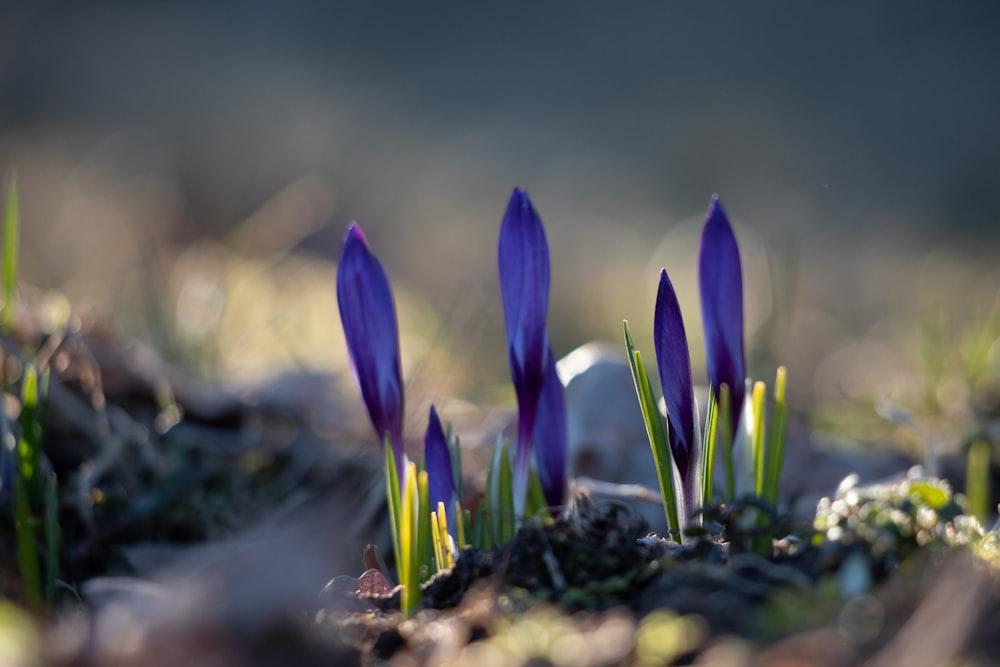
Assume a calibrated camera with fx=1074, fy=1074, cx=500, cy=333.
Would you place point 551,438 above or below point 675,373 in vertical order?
below

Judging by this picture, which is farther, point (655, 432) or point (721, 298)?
point (721, 298)

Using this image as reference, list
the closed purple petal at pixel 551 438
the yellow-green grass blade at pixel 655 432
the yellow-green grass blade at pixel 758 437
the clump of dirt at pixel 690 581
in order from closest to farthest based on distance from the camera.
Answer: the clump of dirt at pixel 690 581
the yellow-green grass blade at pixel 655 432
the yellow-green grass blade at pixel 758 437
the closed purple petal at pixel 551 438

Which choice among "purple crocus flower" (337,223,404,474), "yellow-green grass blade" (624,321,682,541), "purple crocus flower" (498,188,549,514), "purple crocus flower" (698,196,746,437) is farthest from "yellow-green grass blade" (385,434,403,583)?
"purple crocus flower" (698,196,746,437)

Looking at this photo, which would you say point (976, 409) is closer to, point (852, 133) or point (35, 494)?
point (35, 494)

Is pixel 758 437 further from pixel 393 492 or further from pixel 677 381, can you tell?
pixel 393 492

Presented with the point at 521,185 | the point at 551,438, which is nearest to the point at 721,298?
the point at 551,438

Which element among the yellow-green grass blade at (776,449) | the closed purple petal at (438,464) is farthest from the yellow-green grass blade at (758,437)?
the closed purple petal at (438,464)

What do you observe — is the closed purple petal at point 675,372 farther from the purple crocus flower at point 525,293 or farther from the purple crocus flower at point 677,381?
the purple crocus flower at point 525,293
